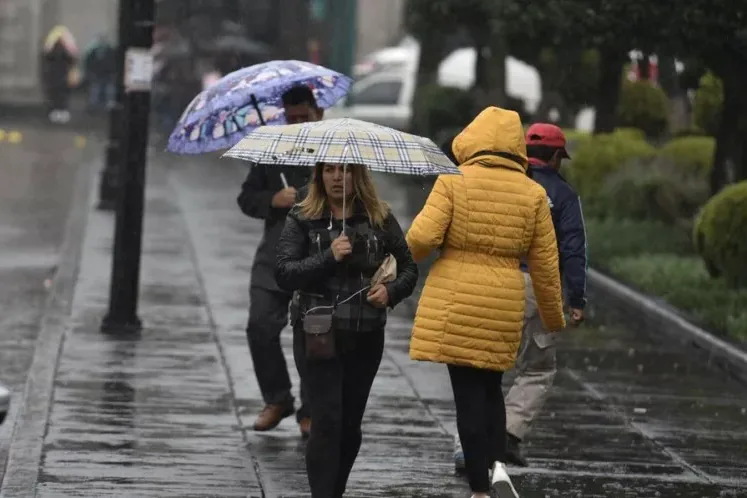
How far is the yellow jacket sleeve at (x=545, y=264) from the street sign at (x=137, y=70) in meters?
5.06

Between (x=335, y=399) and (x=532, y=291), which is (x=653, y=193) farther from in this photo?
(x=335, y=399)

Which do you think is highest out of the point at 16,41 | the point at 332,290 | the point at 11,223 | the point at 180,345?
the point at 332,290

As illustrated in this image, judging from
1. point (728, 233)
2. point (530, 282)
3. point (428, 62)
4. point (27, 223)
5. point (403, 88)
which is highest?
point (530, 282)

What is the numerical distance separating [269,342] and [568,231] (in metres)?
1.72

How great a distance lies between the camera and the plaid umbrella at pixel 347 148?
736 centimetres

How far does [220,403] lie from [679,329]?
429cm

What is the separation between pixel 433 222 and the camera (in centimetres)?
771

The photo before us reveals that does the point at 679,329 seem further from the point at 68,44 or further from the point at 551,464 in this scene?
the point at 68,44

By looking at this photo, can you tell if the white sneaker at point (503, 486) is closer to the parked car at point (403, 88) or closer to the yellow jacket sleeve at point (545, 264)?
the yellow jacket sleeve at point (545, 264)

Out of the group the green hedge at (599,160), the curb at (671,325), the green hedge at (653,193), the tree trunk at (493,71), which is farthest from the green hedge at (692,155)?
the tree trunk at (493,71)

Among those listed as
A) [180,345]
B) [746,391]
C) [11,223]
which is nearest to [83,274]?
[180,345]

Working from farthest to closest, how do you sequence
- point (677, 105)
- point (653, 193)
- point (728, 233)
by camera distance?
point (677, 105) < point (653, 193) < point (728, 233)

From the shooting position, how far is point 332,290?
24.7ft

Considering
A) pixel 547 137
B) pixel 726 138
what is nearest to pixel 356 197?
pixel 547 137
